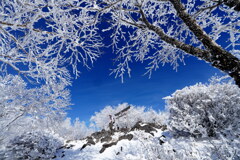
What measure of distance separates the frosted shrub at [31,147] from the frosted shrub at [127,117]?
1352cm

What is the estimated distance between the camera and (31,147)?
656 centimetres

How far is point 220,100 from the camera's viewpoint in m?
4.97

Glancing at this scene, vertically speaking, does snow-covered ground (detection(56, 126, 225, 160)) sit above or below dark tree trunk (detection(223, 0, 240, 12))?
below

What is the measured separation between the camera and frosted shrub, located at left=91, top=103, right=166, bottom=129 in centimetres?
2170

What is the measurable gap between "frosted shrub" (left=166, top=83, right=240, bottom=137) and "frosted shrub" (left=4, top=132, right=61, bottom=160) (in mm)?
5971

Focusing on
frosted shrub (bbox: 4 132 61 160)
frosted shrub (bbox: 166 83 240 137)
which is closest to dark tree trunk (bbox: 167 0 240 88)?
frosted shrub (bbox: 166 83 240 137)

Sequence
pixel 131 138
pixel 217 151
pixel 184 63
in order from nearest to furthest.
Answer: pixel 217 151
pixel 184 63
pixel 131 138

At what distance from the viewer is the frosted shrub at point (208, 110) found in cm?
472

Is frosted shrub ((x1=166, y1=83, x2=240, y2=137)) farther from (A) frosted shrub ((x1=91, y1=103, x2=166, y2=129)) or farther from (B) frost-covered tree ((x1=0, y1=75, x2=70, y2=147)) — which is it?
(A) frosted shrub ((x1=91, y1=103, x2=166, y2=129))

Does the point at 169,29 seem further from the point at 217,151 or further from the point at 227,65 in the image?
the point at 217,151

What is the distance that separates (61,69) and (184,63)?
12.7 ft

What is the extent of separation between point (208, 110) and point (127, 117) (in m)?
17.9

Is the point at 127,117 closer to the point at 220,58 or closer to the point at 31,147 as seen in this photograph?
the point at 31,147

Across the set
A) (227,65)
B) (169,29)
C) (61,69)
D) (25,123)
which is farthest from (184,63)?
(25,123)
